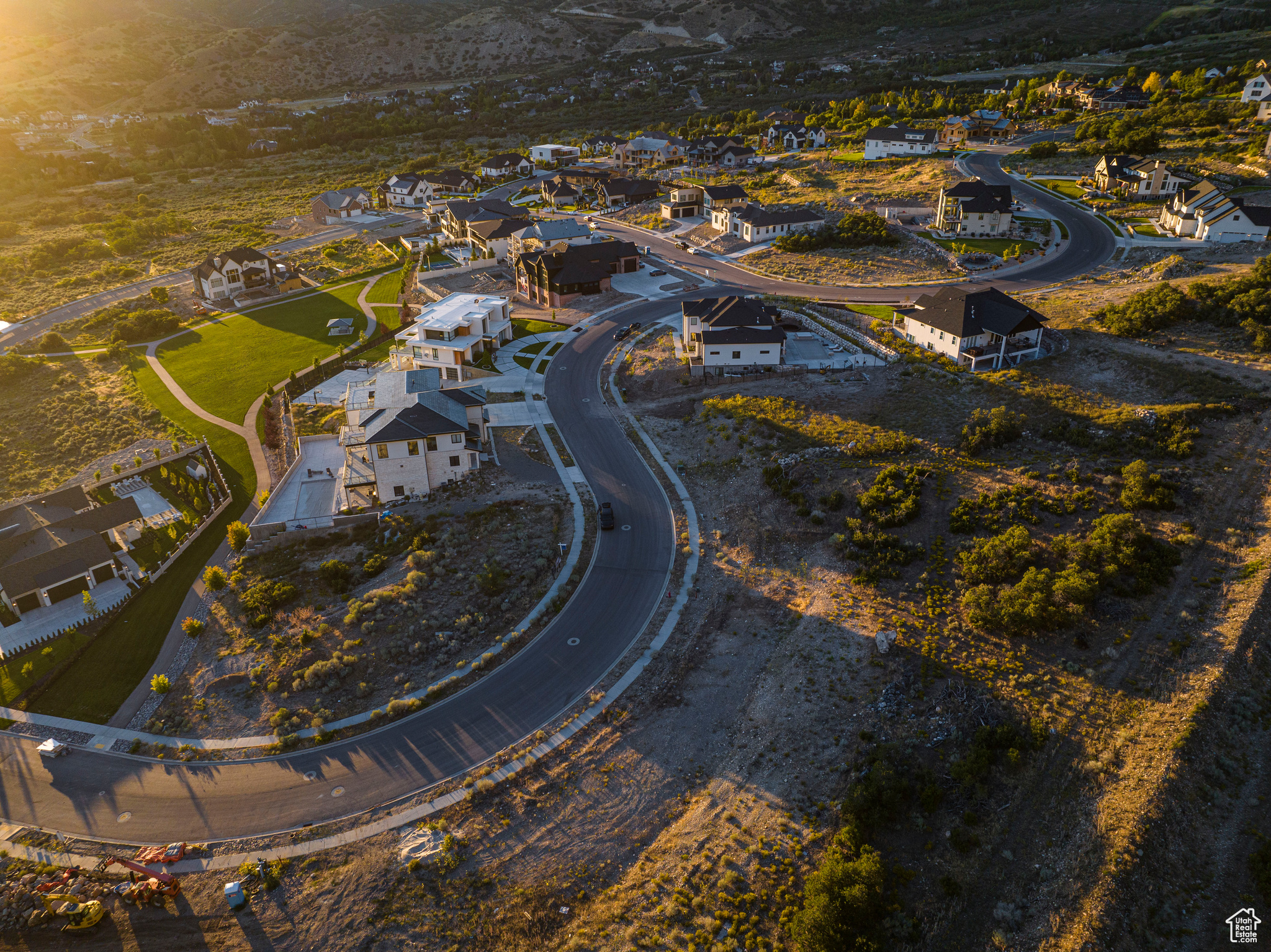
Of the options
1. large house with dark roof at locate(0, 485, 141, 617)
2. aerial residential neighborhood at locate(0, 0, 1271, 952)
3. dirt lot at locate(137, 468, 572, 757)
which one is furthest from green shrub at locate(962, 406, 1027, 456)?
large house with dark roof at locate(0, 485, 141, 617)

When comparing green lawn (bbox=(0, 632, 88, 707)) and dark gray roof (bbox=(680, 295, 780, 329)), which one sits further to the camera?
dark gray roof (bbox=(680, 295, 780, 329))

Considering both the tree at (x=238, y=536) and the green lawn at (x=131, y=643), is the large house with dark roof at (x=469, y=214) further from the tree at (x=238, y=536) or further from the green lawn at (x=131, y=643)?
the tree at (x=238, y=536)

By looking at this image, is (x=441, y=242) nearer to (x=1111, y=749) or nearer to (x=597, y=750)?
(x=597, y=750)

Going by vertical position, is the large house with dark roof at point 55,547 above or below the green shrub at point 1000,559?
below

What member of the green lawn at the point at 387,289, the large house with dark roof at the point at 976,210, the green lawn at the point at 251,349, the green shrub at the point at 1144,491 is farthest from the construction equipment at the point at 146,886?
the large house with dark roof at the point at 976,210

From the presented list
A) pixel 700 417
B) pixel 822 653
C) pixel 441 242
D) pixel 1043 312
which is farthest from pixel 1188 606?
pixel 441 242

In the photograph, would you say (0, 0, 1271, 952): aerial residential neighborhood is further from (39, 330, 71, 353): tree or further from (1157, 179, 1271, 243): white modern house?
(1157, 179, 1271, 243): white modern house

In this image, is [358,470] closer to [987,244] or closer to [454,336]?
[454,336]
